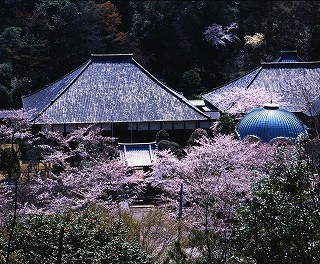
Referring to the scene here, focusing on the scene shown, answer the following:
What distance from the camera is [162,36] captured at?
39.5 m

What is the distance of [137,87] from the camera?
26.8 metres

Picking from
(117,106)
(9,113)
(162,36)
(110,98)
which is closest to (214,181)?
(117,106)

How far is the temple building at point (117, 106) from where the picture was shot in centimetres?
2505

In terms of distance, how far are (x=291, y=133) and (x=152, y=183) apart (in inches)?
227

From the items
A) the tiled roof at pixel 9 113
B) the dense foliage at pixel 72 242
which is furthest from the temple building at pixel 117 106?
the dense foliage at pixel 72 242

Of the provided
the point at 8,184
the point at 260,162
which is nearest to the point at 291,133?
the point at 260,162

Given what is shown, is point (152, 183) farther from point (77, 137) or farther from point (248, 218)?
point (248, 218)

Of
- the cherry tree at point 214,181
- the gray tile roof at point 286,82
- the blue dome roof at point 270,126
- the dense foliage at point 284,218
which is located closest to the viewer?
the dense foliage at point 284,218

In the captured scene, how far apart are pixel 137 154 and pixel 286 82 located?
985 centimetres

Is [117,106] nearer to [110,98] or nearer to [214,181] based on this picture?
[110,98]

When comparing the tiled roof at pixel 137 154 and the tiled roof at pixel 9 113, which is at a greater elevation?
the tiled roof at pixel 9 113

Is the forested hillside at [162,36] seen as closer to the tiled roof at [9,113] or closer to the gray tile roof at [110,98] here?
the tiled roof at [9,113]

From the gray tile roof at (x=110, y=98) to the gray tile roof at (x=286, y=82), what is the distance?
10.9 ft

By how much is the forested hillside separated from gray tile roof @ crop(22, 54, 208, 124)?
8.27 meters
